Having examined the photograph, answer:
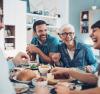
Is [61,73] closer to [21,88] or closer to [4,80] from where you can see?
[21,88]

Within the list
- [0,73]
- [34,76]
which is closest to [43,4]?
[34,76]

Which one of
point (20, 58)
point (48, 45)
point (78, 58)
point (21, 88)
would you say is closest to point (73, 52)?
point (78, 58)

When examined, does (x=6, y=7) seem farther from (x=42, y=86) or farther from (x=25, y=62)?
(x=42, y=86)

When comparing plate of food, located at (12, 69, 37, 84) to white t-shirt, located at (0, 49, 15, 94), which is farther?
plate of food, located at (12, 69, 37, 84)

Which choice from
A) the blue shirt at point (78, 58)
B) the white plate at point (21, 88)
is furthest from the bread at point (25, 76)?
the blue shirt at point (78, 58)

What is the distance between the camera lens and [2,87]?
4.28ft

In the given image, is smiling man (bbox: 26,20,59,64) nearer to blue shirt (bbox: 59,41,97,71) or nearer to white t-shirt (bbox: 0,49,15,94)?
blue shirt (bbox: 59,41,97,71)

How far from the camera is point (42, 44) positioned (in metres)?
3.36

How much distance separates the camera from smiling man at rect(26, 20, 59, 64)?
3133 mm

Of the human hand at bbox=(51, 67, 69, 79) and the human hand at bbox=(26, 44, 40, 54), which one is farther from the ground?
the human hand at bbox=(26, 44, 40, 54)

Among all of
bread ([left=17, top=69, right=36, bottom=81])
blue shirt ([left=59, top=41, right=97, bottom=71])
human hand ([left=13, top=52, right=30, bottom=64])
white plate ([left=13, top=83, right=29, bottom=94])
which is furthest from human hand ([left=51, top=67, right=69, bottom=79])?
blue shirt ([left=59, top=41, right=97, bottom=71])

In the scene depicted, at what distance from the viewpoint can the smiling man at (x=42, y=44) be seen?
3.13 meters

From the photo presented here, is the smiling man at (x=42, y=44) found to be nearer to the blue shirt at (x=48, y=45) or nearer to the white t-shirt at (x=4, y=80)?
the blue shirt at (x=48, y=45)

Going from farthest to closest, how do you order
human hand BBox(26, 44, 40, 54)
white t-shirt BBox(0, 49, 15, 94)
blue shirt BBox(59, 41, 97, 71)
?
human hand BBox(26, 44, 40, 54) < blue shirt BBox(59, 41, 97, 71) < white t-shirt BBox(0, 49, 15, 94)
